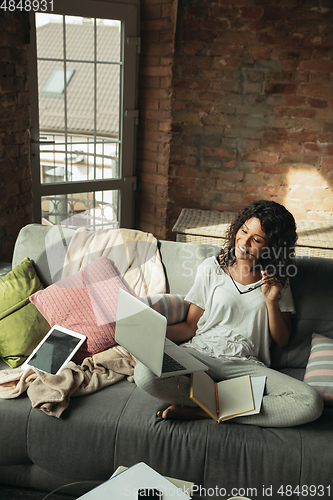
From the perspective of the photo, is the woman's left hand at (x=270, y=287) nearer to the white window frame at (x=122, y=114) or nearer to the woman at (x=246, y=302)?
the woman at (x=246, y=302)

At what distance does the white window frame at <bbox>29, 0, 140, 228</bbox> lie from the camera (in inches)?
120

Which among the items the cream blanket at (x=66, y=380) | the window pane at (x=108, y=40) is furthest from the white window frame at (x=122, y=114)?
the cream blanket at (x=66, y=380)

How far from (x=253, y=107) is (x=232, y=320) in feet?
7.07

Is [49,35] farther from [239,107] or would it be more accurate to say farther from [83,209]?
[239,107]

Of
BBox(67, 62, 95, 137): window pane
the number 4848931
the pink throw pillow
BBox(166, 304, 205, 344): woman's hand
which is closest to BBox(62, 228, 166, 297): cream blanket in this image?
the pink throw pillow

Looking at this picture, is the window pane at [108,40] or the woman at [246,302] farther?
the window pane at [108,40]

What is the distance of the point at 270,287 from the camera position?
1.85 metres

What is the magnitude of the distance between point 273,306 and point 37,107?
7.26 feet

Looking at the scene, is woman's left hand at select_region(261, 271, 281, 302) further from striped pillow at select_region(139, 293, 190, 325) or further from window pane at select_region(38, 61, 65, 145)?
window pane at select_region(38, 61, 65, 145)

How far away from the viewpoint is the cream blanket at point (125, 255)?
83.7 inches

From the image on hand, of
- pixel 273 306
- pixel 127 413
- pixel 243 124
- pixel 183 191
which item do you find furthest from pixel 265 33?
pixel 127 413

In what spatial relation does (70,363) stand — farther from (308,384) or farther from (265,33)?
(265,33)

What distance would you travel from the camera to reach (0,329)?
195 cm

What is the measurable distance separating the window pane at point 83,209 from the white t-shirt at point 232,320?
1864 millimetres
